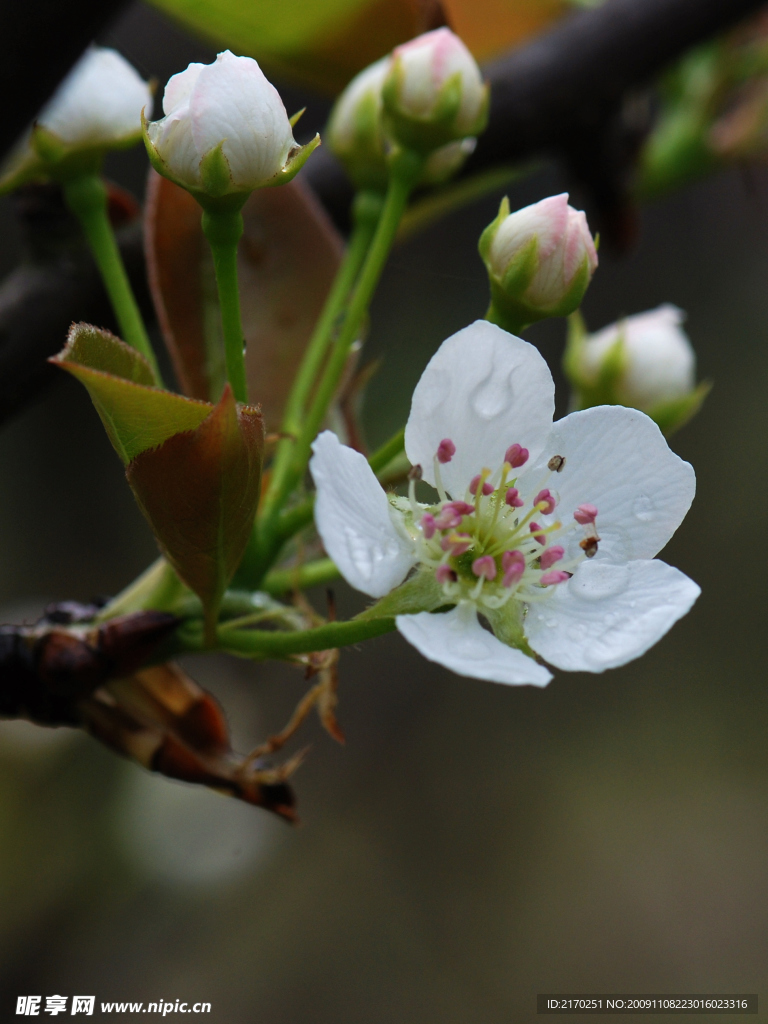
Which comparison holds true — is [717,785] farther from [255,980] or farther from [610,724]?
[255,980]

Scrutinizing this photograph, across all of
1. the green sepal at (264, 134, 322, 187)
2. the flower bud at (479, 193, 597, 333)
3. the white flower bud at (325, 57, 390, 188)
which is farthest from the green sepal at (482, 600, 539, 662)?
the white flower bud at (325, 57, 390, 188)

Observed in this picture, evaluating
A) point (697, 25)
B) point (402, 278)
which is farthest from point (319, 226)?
point (402, 278)

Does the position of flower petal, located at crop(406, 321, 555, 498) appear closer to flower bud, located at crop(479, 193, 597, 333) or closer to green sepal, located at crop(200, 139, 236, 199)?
flower bud, located at crop(479, 193, 597, 333)

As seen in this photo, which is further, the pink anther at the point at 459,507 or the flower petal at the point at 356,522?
the pink anther at the point at 459,507

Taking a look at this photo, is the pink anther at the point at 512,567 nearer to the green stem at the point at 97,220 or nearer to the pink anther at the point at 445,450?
the pink anther at the point at 445,450

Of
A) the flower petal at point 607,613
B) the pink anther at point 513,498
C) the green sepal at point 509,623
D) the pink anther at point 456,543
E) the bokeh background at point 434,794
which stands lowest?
the bokeh background at point 434,794

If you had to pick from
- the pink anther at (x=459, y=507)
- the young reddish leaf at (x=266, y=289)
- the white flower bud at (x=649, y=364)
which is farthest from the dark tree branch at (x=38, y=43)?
the white flower bud at (x=649, y=364)
